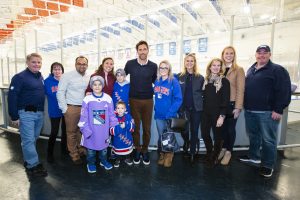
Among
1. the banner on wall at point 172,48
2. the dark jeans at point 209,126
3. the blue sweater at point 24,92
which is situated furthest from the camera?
the banner on wall at point 172,48

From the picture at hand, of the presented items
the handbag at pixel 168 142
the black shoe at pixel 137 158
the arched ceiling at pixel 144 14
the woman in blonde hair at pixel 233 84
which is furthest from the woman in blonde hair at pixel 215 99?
the arched ceiling at pixel 144 14

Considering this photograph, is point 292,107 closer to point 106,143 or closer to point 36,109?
point 106,143

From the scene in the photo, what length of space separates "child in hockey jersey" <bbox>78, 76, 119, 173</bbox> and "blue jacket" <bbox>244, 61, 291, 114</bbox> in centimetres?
164

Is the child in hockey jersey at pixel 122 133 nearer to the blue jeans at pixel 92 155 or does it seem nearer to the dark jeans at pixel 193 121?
the blue jeans at pixel 92 155

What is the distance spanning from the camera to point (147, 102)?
2.59m

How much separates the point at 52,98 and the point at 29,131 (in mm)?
564

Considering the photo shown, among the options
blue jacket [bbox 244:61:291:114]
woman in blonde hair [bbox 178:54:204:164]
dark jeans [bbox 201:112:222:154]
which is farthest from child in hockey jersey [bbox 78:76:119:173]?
blue jacket [bbox 244:61:291:114]

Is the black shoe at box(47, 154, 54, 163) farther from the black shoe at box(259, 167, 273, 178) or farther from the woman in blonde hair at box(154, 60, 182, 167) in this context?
the black shoe at box(259, 167, 273, 178)

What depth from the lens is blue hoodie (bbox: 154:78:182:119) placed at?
255 cm

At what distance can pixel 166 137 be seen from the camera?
2.63 m

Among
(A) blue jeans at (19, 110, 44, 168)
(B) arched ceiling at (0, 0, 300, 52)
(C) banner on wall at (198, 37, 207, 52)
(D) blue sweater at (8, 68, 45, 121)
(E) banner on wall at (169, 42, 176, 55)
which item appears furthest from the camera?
(E) banner on wall at (169, 42, 176, 55)

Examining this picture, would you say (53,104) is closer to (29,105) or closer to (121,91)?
(29,105)

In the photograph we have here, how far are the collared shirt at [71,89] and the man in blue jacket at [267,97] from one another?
6.65 ft

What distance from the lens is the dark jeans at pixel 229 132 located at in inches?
107
